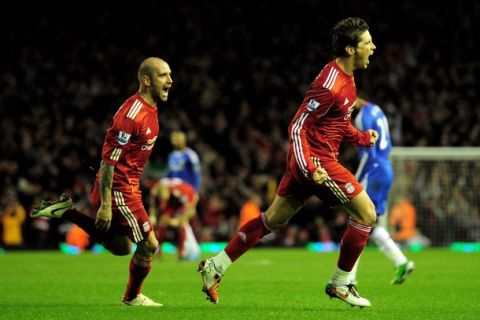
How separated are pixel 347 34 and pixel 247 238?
1.88 meters

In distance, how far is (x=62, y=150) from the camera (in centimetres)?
2158

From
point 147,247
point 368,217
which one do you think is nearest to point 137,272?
point 147,247

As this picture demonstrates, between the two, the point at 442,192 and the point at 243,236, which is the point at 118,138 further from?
the point at 442,192

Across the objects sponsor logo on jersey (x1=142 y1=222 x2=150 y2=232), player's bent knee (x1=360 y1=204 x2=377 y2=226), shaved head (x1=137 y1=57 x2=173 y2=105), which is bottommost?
sponsor logo on jersey (x1=142 y1=222 x2=150 y2=232)

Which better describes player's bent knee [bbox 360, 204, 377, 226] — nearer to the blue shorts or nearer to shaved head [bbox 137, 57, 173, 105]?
shaved head [bbox 137, 57, 173, 105]

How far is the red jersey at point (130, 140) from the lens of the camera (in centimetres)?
727

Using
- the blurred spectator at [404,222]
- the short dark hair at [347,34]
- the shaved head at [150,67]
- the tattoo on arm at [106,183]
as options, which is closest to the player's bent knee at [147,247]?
the tattoo on arm at [106,183]

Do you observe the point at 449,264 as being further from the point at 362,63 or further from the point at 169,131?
the point at 169,131

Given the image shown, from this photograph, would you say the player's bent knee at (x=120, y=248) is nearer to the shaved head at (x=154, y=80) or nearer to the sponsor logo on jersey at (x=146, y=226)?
the sponsor logo on jersey at (x=146, y=226)

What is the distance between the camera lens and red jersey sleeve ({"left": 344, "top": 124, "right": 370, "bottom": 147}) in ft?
25.8

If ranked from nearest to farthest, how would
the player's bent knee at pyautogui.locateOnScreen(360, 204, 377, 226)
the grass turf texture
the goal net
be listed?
1. the grass turf texture
2. the player's bent knee at pyautogui.locateOnScreen(360, 204, 377, 226)
3. the goal net

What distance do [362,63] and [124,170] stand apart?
213cm

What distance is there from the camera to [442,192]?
20250mm

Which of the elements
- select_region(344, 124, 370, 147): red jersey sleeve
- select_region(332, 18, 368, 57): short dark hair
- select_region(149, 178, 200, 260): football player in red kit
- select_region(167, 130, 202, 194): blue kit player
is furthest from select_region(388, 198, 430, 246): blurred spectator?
select_region(332, 18, 368, 57): short dark hair
